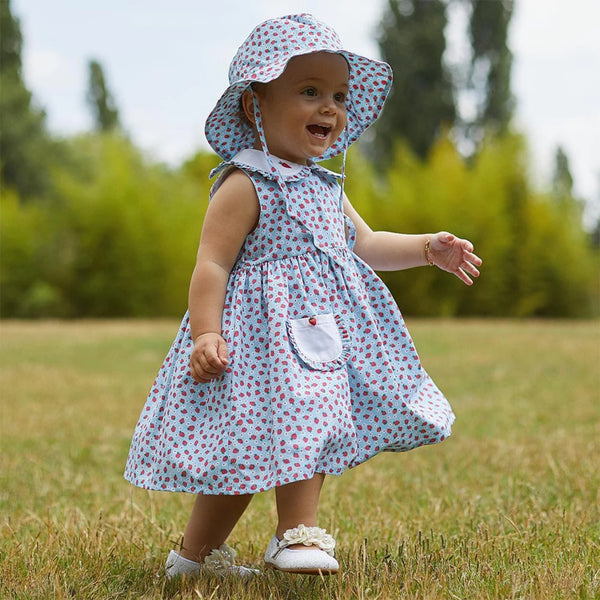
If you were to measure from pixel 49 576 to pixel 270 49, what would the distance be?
1238 mm

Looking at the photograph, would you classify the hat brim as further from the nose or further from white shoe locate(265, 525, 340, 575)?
white shoe locate(265, 525, 340, 575)

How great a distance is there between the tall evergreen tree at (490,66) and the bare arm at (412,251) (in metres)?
18.2

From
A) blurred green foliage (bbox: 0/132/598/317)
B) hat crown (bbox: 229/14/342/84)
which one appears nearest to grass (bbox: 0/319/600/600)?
hat crown (bbox: 229/14/342/84)

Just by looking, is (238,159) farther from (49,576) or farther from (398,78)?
(398,78)

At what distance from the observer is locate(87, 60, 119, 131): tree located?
2836cm

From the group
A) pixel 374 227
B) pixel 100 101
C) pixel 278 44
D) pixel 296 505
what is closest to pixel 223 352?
pixel 296 505

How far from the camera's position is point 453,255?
2.16m

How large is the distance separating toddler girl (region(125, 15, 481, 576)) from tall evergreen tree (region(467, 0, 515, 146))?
60.4 feet

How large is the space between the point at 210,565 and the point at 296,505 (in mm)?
338

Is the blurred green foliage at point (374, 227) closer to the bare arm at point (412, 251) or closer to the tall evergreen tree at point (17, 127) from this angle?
the tall evergreen tree at point (17, 127)

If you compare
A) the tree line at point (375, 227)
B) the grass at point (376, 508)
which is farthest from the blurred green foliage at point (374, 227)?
the grass at point (376, 508)

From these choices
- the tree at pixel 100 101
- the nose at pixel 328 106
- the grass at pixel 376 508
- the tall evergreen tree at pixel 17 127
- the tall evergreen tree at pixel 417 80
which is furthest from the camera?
the tree at pixel 100 101

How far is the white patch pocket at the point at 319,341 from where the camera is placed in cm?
187

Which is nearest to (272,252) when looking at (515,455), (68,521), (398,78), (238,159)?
(238,159)
